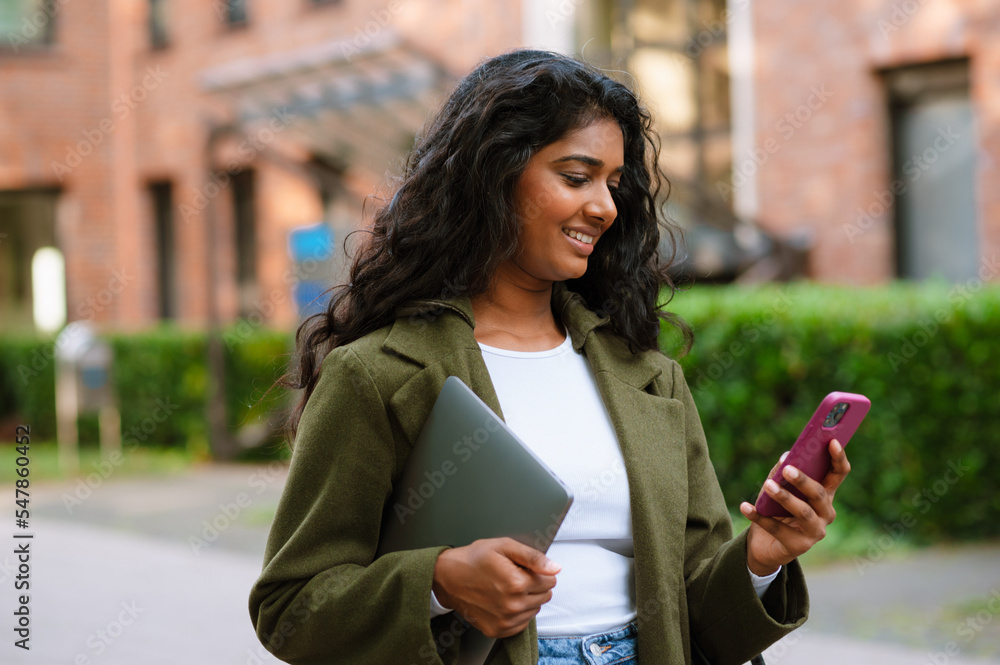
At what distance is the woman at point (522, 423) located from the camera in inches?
71.6

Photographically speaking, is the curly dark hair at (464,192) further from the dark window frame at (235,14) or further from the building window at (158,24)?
the building window at (158,24)

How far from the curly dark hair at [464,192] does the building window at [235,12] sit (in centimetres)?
1364

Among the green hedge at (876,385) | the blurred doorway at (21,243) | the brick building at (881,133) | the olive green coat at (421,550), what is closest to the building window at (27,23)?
the blurred doorway at (21,243)

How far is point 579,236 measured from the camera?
204 centimetres

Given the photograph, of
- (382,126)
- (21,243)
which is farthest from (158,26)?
(382,126)

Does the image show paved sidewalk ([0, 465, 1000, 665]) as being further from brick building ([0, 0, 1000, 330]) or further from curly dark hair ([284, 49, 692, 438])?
curly dark hair ([284, 49, 692, 438])

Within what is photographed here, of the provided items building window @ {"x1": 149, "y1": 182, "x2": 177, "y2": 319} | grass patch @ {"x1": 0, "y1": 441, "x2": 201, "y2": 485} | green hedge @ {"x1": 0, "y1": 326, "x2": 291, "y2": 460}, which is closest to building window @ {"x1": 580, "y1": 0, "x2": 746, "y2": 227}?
green hedge @ {"x1": 0, "y1": 326, "x2": 291, "y2": 460}

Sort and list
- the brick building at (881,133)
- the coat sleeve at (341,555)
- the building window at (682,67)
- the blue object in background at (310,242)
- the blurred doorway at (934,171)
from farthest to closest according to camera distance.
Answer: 1. the blue object in background at (310,242)
2. the building window at (682,67)
3. the blurred doorway at (934,171)
4. the brick building at (881,133)
5. the coat sleeve at (341,555)

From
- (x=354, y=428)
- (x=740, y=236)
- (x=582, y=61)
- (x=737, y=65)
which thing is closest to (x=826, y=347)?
(x=740, y=236)

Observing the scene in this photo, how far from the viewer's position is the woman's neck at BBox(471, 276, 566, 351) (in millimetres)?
2078

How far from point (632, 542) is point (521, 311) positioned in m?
0.49

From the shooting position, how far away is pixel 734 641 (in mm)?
2057

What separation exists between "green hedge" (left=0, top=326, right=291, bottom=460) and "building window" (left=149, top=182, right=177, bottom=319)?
86.3 inches

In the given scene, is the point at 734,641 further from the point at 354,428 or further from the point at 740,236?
the point at 740,236
